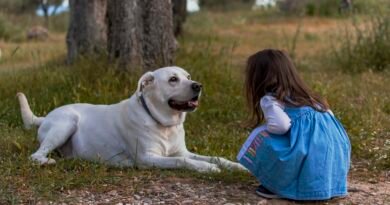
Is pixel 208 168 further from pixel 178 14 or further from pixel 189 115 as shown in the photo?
pixel 178 14

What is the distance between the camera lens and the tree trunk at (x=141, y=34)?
8.25 metres

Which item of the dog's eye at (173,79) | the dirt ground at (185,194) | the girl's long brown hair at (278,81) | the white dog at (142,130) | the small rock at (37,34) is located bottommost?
the small rock at (37,34)

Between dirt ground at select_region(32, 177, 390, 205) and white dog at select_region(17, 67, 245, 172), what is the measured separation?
1.00 ft

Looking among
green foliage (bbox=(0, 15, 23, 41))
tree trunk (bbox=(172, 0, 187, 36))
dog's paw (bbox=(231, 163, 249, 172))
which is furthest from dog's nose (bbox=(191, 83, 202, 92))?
green foliage (bbox=(0, 15, 23, 41))

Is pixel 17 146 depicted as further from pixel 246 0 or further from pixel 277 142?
pixel 246 0

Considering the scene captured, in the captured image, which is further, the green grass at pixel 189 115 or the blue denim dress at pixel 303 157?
the green grass at pixel 189 115

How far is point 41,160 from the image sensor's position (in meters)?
5.53

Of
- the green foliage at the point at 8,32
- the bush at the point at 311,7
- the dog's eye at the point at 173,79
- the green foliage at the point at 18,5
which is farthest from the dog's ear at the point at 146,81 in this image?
the green foliage at the point at 18,5

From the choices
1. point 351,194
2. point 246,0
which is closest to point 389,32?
point 351,194

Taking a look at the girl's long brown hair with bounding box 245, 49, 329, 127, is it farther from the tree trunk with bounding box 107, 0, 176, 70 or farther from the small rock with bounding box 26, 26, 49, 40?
the small rock with bounding box 26, 26, 49, 40

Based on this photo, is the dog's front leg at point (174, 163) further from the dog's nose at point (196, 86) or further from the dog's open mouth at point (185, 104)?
the dog's nose at point (196, 86)

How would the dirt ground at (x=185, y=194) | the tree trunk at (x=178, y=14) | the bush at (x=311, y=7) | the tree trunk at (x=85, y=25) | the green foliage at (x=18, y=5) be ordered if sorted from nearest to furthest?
the dirt ground at (x=185, y=194), the tree trunk at (x=85, y=25), the tree trunk at (x=178, y=14), the bush at (x=311, y=7), the green foliage at (x=18, y=5)

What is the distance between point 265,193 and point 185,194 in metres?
0.54

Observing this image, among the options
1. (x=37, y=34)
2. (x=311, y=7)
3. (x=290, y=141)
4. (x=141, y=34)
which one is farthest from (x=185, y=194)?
(x=311, y=7)
